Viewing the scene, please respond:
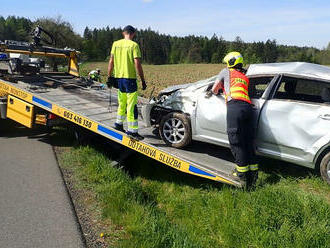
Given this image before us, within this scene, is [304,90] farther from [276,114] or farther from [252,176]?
[252,176]

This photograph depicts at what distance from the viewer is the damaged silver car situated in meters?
4.16

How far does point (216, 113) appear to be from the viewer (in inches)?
186

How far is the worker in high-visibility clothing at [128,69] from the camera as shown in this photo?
476 cm

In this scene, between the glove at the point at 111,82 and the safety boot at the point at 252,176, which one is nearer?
the safety boot at the point at 252,176

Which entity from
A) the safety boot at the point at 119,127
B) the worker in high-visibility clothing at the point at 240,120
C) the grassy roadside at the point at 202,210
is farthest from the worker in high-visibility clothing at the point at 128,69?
the worker in high-visibility clothing at the point at 240,120

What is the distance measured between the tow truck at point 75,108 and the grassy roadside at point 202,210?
47cm

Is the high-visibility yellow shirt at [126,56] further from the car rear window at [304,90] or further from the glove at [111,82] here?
the car rear window at [304,90]

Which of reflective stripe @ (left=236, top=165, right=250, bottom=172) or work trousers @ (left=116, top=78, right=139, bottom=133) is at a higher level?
work trousers @ (left=116, top=78, right=139, bottom=133)

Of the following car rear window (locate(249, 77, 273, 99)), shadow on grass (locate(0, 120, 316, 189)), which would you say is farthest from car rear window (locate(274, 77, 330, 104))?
shadow on grass (locate(0, 120, 316, 189))

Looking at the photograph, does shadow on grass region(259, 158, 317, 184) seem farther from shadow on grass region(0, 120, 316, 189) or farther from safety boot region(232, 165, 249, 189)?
safety boot region(232, 165, 249, 189)

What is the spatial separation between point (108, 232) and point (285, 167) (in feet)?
10.6

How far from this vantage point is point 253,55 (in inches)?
3061

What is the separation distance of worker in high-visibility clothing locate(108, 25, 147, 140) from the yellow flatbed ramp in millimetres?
427

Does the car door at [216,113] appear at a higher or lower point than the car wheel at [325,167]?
higher
